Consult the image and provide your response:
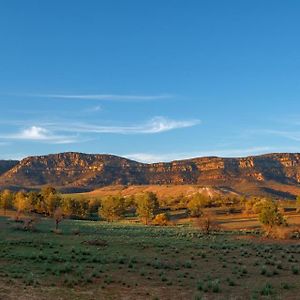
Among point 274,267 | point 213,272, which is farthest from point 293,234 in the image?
point 213,272

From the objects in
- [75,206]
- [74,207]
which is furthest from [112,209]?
[75,206]

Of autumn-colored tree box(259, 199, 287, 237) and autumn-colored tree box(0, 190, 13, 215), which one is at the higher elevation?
autumn-colored tree box(0, 190, 13, 215)

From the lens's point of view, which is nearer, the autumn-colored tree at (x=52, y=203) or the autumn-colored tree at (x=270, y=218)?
the autumn-colored tree at (x=270, y=218)

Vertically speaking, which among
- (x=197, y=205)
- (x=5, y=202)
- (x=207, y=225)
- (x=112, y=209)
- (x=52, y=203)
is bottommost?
(x=207, y=225)

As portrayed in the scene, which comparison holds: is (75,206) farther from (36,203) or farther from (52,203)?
(36,203)

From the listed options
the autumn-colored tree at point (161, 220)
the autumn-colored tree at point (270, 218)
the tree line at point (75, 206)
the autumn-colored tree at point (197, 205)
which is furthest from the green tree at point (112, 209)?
the autumn-colored tree at point (270, 218)

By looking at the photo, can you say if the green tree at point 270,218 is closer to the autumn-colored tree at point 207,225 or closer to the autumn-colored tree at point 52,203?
the autumn-colored tree at point 207,225

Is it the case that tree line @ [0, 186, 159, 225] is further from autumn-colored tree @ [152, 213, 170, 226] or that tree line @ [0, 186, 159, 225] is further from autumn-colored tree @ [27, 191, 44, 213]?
autumn-colored tree @ [152, 213, 170, 226]

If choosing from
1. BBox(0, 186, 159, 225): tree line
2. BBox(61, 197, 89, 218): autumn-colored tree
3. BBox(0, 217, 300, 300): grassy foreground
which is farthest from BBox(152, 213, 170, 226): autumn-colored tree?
BBox(0, 217, 300, 300): grassy foreground

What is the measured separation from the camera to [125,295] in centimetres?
2331

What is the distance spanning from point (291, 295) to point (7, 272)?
1548 centimetres

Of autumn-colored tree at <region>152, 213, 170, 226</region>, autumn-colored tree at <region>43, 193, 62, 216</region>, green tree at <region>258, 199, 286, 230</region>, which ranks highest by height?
autumn-colored tree at <region>43, 193, 62, 216</region>

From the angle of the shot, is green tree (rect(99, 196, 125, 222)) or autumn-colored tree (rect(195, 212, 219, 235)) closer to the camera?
autumn-colored tree (rect(195, 212, 219, 235))

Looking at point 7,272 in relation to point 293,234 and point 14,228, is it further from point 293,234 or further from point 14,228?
point 293,234
